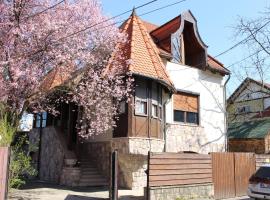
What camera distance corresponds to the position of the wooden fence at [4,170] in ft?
33.2

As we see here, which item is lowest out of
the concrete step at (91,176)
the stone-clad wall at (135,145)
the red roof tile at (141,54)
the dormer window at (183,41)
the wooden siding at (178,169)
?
the concrete step at (91,176)

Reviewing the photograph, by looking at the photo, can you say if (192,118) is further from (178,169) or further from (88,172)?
(178,169)

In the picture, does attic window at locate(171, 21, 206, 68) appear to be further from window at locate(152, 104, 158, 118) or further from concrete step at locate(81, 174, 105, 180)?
concrete step at locate(81, 174, 105, 180)

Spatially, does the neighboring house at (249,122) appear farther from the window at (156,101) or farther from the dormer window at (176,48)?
the window at (156,101)

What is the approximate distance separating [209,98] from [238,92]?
21.5 m

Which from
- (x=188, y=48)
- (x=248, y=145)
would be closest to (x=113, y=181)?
(x=188, y=48)

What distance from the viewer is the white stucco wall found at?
816 inches

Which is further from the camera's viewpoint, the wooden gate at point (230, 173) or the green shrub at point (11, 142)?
the wooden gate at point (230, 173)

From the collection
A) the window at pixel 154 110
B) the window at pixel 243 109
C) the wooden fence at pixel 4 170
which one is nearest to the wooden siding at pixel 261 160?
the window at pixel 154 110

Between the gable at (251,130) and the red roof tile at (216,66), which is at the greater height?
the red roof tile at (216,66)

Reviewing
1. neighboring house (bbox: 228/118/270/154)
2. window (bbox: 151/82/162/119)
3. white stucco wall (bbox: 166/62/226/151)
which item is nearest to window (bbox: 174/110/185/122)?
white stucco wall (bbox: 166/62/226/151)

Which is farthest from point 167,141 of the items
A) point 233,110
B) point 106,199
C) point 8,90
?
point 233,110

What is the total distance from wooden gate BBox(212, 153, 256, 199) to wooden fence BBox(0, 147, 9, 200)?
9.04 meters

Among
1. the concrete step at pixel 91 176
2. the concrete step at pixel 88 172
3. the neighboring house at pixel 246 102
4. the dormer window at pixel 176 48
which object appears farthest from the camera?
the neighboring house at pixel 246 102
